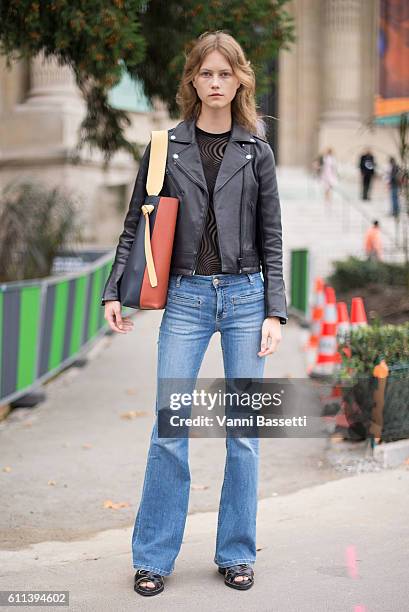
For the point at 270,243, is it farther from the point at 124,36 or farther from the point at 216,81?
the point at 124,36

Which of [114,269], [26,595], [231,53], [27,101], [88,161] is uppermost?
[27,101]

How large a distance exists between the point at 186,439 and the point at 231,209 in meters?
0.95

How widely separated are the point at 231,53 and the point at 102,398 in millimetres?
5807

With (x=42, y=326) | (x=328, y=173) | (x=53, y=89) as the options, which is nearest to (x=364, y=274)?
(x=42, y=326)

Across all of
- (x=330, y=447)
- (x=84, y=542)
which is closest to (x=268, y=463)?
(x=330, y=447)

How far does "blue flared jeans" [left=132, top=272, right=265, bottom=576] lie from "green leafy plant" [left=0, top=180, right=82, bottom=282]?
20.7 ft

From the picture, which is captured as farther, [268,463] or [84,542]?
[268,463]

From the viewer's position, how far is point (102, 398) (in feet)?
29.8

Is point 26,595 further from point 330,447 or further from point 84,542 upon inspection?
point 330,447

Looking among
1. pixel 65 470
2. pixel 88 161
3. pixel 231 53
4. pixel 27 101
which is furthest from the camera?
pixel 27 101

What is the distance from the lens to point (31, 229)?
34.1 ft

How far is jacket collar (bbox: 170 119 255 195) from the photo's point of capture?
3.72m

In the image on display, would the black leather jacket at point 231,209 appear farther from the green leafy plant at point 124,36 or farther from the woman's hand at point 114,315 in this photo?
the green leafy plant at point 124,36

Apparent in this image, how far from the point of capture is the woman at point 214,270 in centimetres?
372
